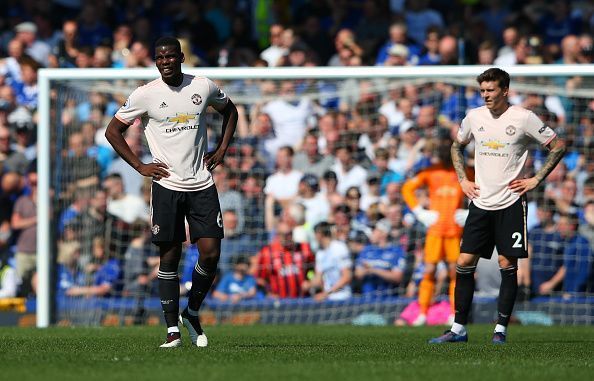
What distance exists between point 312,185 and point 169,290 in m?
7.35

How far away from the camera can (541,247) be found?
53.5 feet

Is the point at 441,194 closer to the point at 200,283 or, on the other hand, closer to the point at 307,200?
the point at 307,200

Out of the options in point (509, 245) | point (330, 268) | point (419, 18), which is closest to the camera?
point (509, 245)

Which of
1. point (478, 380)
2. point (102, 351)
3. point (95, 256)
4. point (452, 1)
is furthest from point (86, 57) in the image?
point (478, 380)

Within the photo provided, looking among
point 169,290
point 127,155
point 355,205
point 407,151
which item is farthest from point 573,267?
point 127,155

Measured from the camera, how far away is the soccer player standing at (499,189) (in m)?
11.0

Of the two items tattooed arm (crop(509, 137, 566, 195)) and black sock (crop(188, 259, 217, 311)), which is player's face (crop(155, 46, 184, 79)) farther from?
tattooed arm (crop(509, 137, 566, 195))

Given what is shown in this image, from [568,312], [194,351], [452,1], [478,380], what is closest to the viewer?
[478,380]

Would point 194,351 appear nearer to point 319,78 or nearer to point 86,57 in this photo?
point 319,78

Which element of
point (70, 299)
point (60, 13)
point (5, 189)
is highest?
point (60, 13)

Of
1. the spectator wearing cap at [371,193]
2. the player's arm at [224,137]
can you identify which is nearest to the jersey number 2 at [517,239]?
→ the player's arm at [224,137]

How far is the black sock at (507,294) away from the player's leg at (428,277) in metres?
4.19

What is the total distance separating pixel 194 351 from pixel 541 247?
26.3 feet

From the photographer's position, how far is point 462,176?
1126 cm
